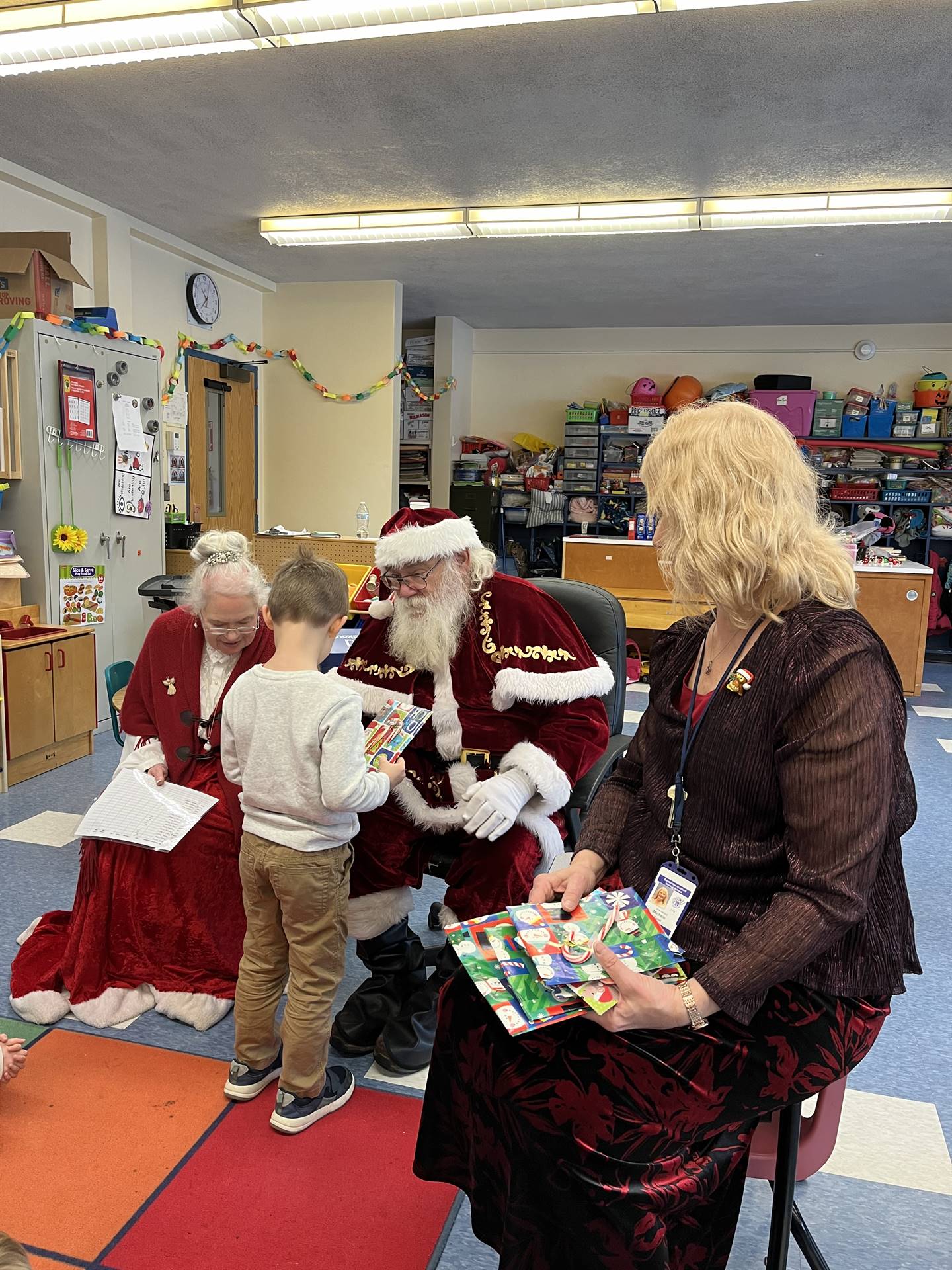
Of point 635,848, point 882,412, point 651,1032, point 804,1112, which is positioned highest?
point 882,412

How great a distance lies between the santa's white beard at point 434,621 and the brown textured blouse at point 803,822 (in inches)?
40.7

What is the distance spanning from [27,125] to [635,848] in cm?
482

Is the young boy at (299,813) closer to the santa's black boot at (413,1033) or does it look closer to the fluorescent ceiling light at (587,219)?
the santa's black boot at (413,1033)

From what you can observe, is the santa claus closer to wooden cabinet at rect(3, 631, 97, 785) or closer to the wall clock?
wooden cabinet at rect(3, 631, 97, 785)

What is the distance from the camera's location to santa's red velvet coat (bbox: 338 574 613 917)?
2.06 metres

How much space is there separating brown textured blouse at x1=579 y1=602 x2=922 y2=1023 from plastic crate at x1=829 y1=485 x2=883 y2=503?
26.6ft

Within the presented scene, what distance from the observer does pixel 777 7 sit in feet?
10.1

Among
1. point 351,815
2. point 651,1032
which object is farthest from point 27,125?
point 651,1032

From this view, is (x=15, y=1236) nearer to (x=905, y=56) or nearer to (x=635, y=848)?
(x=635, y=848)

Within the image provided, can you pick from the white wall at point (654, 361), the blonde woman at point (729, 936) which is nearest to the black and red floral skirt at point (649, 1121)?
the blonde woman at point (729, 936)

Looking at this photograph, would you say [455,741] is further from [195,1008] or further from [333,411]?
[333,411]

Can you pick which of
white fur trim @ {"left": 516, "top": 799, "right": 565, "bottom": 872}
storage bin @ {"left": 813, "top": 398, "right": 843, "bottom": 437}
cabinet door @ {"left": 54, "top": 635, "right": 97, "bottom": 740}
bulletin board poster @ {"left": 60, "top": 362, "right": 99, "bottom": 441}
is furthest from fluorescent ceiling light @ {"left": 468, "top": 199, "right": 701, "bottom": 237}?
white fur trim @ {"left": 516, "top": 799, "right": 565, "bottom": 872}

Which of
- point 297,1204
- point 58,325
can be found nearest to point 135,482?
point 58,325

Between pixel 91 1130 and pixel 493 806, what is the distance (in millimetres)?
1042
